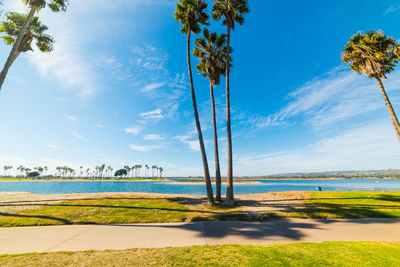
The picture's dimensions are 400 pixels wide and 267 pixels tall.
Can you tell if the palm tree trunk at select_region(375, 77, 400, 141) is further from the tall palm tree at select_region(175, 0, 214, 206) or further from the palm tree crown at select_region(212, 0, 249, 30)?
the tall palm tree at select_region(175, 0, 214, 206)

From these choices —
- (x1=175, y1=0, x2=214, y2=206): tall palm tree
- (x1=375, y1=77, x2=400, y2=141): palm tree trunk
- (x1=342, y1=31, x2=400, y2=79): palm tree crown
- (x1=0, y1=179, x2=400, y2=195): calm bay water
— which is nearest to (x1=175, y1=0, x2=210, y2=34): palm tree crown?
(x1=175, y1=0, x2=214, y2=206): tall palm tree

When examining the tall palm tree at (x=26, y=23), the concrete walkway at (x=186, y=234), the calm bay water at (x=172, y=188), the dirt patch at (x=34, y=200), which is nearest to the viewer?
the concrete walkway at (x=186, y=234)

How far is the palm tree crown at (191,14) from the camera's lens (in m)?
14.6

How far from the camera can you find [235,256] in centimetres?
477

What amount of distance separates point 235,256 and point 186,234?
299 cm

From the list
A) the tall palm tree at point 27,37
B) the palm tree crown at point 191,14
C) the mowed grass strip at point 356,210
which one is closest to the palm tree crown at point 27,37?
the tall palm tree at point 27,37

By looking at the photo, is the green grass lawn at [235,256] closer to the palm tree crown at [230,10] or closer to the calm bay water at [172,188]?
the palm tree crown at [230,10]

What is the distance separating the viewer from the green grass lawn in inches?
173

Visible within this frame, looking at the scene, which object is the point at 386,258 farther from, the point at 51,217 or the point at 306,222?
the point at 51,217

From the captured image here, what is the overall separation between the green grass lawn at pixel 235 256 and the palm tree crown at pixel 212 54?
1467 centimetres

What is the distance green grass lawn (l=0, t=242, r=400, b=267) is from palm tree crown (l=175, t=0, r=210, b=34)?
17.0m

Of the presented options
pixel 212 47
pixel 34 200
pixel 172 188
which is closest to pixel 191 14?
pixel 212 47

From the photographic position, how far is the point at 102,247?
5773mm

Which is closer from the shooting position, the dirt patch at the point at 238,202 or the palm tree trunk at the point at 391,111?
the dirt patch at the point at 238,202
